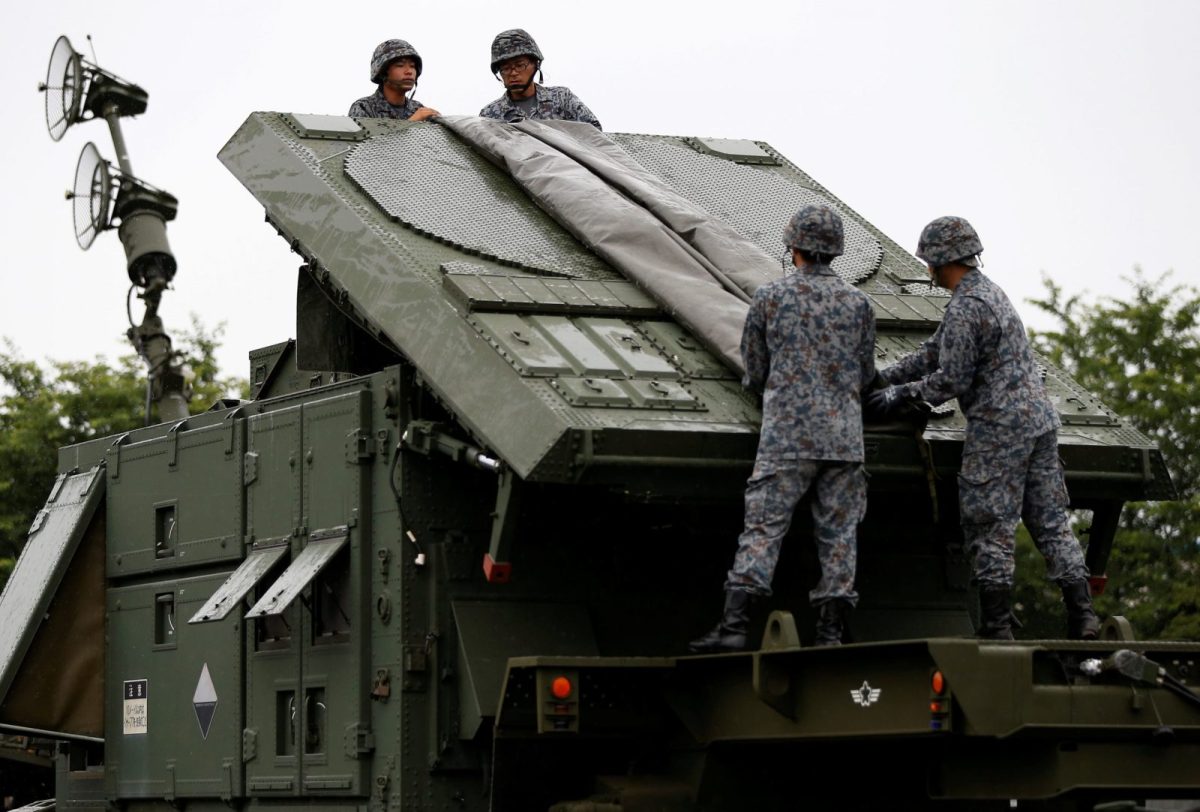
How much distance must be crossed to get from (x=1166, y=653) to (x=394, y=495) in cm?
316

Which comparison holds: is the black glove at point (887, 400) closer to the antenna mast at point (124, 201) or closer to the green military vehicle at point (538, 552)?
the green military vehicle at point (538, 552)

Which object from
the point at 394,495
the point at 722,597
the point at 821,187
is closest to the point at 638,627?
the point at 722,597

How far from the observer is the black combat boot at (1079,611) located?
8.10 metres

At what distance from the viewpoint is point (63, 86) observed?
15.8 meters

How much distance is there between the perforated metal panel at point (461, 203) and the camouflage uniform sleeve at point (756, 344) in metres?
1.29

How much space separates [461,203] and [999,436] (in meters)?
2.90

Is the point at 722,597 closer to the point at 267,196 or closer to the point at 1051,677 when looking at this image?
the point at 1051,677

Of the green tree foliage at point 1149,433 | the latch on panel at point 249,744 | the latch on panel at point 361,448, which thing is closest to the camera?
the latch on panel at point 361,448

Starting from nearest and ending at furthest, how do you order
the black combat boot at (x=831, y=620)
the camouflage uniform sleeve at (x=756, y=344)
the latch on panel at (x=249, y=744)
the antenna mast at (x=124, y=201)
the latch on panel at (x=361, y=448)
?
the black combat boot at (x=831, y=620)
the camouflage uniform sleeve at (x=756, y=344)
the latch on panel at (x=361, y=448)
the latch on panel at (x=249, y=744)
the antenna mast at (x=124, y=201)

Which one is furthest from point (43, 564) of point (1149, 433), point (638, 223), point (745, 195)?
point (1149, 433)

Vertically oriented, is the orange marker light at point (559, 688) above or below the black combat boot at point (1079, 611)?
below

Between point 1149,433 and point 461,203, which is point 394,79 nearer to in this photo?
point 461,203

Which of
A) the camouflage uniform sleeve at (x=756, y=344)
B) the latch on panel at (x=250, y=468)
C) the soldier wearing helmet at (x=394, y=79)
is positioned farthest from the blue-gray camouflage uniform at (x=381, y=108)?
the camouflage uniform sleeve at (x=756, y=344)

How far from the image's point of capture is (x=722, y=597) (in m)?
8.98
